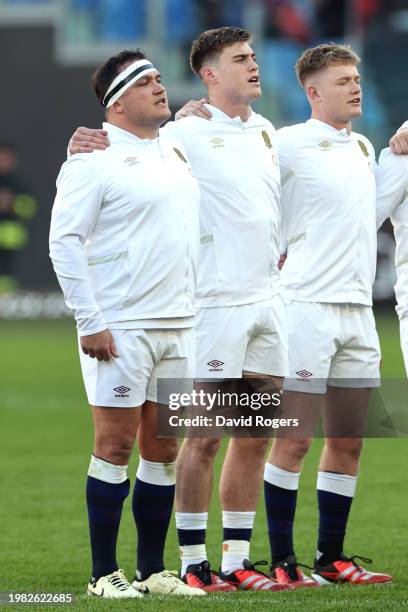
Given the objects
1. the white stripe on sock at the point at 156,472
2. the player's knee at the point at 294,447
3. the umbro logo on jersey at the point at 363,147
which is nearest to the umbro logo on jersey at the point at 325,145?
the umbro logo on jersey at the point at 363,147

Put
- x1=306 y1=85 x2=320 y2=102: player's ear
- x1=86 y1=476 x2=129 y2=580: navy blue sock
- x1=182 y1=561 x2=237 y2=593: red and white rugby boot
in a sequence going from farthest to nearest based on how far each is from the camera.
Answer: x1=306 y1=85 x2=320 y2=102: player's ear, x1=182 y1=561 x2=237 y2=593: red and white rugby boot, x1=86 y1=476 x2=129 y2=580: navy blue sock

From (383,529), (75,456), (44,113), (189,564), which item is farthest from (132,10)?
(189,564)

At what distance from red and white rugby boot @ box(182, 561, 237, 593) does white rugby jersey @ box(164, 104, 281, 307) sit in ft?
3.23

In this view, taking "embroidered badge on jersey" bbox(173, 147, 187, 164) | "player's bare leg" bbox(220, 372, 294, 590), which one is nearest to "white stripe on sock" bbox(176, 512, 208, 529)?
"player's bare leg" bbox(220, 372, 294, 590)

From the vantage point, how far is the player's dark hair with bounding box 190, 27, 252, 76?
5473 mm

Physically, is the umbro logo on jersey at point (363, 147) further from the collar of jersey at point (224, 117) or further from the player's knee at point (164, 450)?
the player's knee at point (164, 450)

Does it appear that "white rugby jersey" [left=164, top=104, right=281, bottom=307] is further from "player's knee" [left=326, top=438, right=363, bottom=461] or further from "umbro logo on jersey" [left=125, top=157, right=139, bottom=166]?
"player's knee" [left=326, top=438, right=363, bottom=461]

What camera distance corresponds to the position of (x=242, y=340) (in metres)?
5.29

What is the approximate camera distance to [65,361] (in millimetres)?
15023

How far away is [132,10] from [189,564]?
14908 mm

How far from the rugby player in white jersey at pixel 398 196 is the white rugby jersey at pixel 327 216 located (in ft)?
0.24

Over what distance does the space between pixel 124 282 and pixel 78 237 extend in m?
0.23

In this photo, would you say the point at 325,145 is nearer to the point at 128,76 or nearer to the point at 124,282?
the point at 128,76

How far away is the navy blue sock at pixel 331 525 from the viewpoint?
5.59 metres
